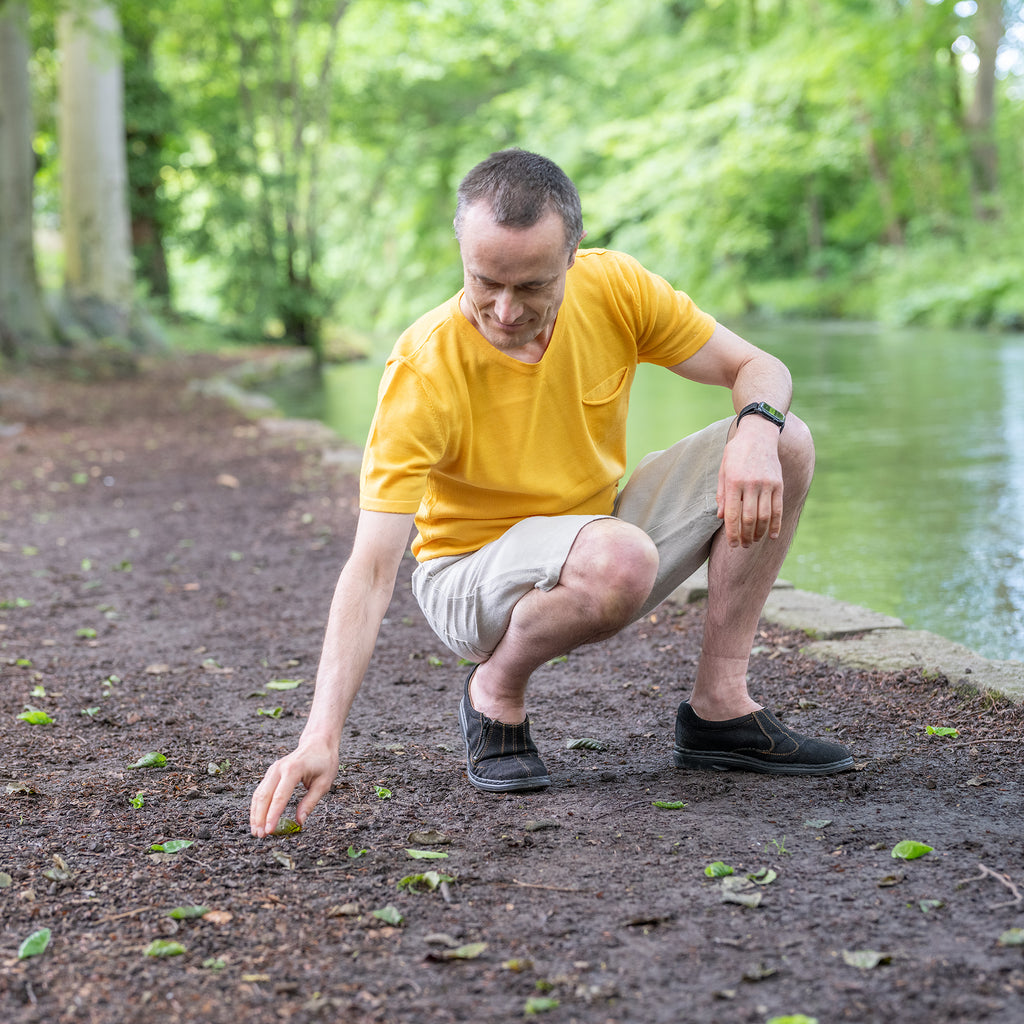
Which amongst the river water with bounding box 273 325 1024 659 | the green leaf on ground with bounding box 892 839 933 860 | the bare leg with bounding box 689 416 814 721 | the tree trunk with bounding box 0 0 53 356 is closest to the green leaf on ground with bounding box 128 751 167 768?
the bare leg with bounding box 689 416 814 721

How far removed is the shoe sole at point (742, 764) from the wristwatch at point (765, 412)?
782 mm

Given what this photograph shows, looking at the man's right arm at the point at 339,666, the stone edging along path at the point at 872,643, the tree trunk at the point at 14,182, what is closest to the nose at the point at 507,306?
the man's right arm at the point at 339,666

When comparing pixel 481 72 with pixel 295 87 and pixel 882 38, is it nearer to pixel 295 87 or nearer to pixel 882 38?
pixel 295 87

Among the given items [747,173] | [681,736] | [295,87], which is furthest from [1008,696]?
[747,173]

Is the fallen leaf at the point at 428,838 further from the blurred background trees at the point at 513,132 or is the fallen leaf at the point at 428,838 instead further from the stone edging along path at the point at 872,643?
the blurred background trees at the point at 513,132

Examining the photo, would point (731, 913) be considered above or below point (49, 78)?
below

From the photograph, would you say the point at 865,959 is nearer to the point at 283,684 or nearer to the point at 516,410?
the point at 516,410

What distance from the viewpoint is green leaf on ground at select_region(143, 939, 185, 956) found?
6.27 ft

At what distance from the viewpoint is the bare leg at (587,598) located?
2471mm

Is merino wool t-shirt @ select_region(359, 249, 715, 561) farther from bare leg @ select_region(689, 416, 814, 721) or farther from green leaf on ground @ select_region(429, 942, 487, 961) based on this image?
green leaf on ground @ select_region(429, 942, 487, 961)

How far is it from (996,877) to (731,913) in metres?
0.49

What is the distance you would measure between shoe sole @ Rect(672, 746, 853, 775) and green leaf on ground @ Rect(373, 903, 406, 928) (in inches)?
37.7

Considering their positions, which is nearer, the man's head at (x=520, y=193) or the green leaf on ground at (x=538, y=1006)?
the green leaf on ground at (x=538, y=1006)

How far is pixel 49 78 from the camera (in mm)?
18547
